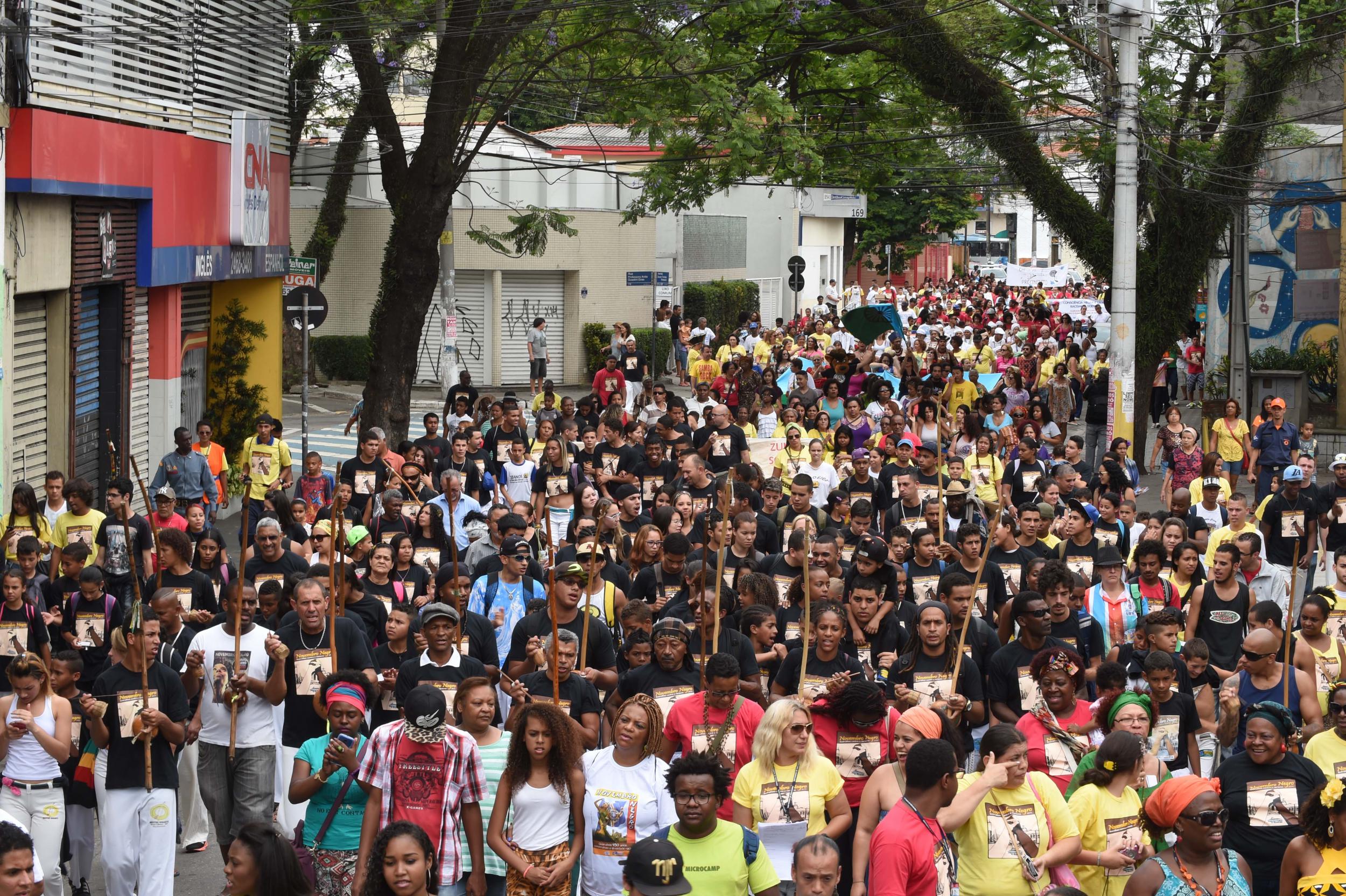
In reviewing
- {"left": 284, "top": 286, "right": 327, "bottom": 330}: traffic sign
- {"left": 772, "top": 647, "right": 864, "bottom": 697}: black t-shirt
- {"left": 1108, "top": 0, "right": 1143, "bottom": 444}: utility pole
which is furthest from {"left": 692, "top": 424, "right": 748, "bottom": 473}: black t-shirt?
{"left": 772, "top": 647, "right": 864, "bottom": 697}: black t-shirt

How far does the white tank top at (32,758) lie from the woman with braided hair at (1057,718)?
177 inches

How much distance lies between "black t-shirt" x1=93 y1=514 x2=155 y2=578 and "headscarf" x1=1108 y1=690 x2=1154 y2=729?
633cm

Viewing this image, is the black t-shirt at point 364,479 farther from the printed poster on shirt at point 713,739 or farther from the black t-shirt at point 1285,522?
the black t-shirt at point 1285,522

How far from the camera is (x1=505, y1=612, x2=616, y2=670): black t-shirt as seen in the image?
9.05 m

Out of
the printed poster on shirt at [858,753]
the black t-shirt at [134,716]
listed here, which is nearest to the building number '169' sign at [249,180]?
the black t-shirt at [134,716]

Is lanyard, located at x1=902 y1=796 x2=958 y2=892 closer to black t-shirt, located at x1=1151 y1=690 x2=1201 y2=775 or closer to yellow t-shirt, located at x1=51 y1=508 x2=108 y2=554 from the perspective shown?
black t-shirt, located at x1=1151 y1=690 x2=1201 y2=775

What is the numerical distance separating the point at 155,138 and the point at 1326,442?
17065 mm

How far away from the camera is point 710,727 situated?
25.9ft

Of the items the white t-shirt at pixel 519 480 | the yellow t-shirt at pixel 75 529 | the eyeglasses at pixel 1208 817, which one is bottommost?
the eyeglasses at pixel 1208 817

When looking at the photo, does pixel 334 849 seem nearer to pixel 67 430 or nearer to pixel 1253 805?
pixel 1253 805

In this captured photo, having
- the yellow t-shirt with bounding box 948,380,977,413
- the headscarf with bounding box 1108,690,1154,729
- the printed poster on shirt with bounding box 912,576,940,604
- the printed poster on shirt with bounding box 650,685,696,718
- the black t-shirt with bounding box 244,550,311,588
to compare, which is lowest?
the printed poster on shirt with bounding box 650,685,696,718

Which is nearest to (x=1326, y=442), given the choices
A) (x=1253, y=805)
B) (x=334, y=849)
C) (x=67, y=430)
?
(x=67, y=430)

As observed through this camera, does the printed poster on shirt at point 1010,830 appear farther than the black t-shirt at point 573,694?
No

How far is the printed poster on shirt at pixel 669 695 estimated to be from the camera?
8281 mm
